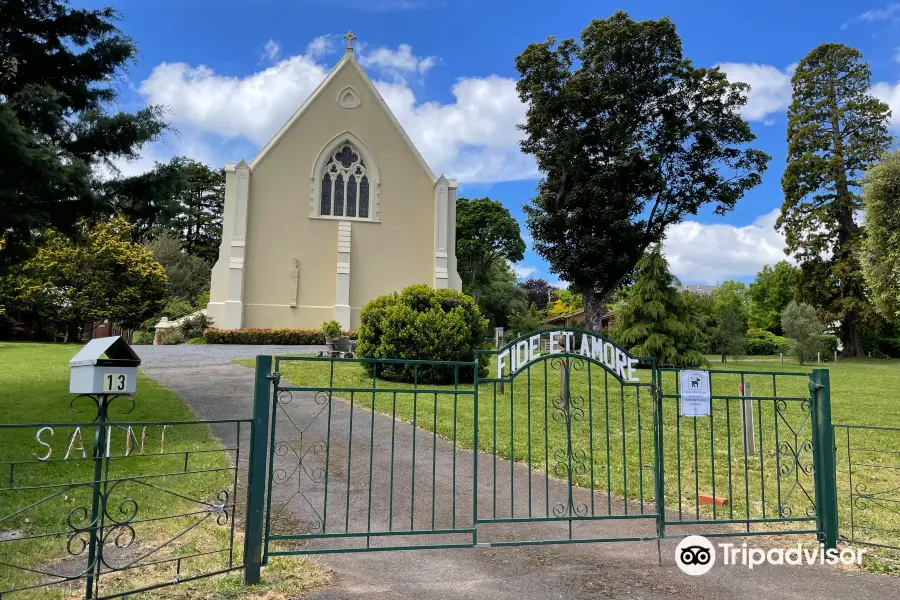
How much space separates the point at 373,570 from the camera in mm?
4254

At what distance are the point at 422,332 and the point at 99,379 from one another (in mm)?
9675

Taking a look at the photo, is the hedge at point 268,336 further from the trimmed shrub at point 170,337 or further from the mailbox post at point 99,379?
the mailbox post at point 99,379

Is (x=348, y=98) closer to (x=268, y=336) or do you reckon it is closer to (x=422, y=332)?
(x=268, y=336)

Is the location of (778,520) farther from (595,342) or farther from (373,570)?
(373,570)

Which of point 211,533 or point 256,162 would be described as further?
point 256,162

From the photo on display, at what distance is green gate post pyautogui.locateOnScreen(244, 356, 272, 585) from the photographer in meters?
3.90

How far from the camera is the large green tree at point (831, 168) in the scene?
3219cm

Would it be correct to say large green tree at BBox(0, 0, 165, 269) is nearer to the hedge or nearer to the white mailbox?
the white mailbox

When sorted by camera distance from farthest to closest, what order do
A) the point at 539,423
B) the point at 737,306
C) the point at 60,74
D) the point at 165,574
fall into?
the point at 737,306 < the point at 539,423 < the point at 60,74 < the point at 165,574

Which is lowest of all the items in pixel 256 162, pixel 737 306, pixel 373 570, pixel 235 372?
pixel 373 570

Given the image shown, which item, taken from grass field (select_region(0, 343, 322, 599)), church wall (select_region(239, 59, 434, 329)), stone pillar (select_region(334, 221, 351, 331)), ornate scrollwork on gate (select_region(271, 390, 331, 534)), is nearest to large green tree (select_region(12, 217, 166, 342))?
church wall (select_region(239, 59, 434, 329))

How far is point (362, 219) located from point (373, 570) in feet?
81.6

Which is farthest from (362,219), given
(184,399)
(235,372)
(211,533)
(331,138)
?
(211,533)

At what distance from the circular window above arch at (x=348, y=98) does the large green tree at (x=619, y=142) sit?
8.30 metres
